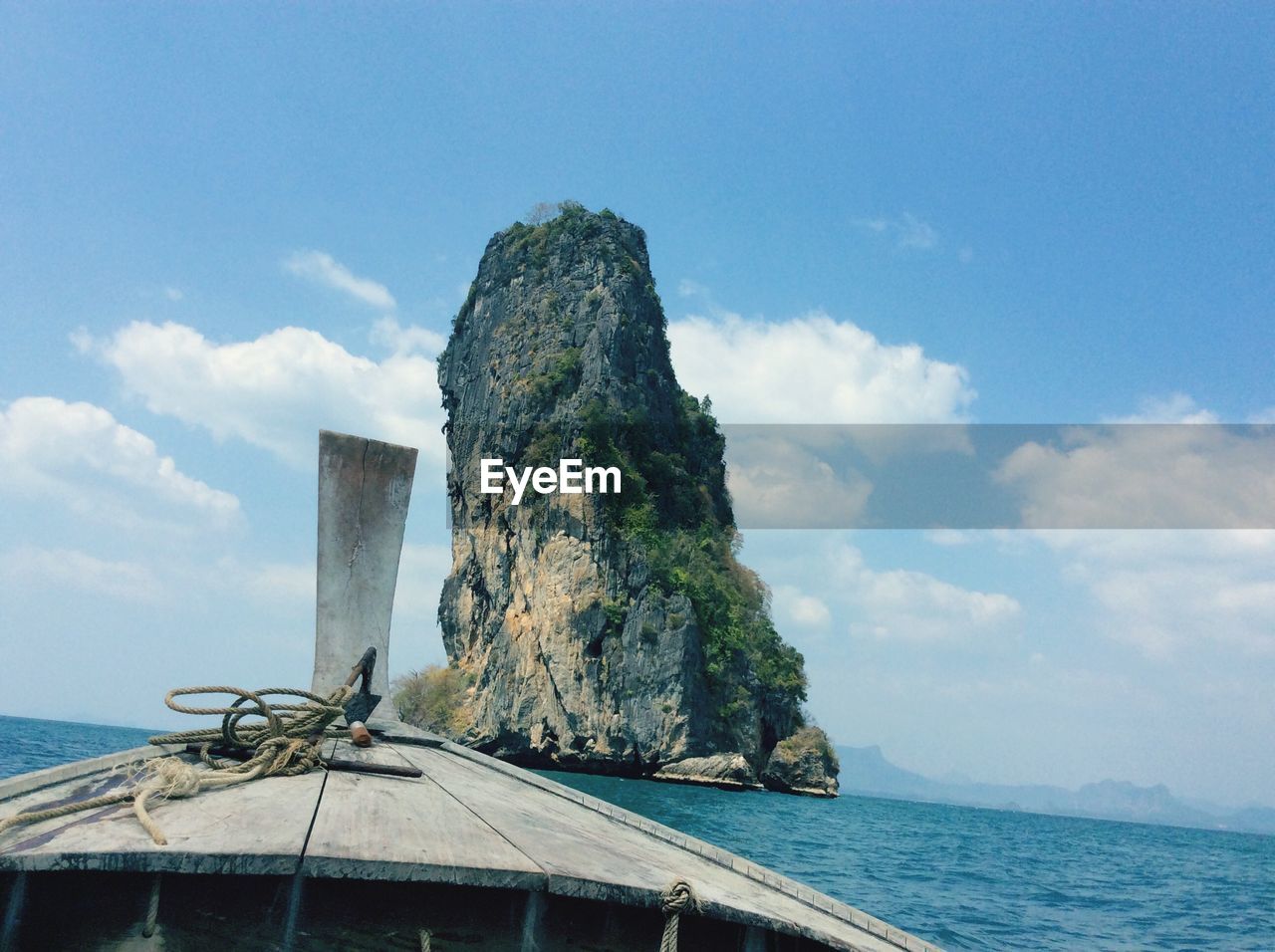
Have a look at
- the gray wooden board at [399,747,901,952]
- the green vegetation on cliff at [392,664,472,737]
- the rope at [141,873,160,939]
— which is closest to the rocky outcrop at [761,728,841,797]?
the green vegetation on cliff at [392,664,472,737]

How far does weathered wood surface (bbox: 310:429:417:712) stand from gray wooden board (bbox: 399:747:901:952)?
2.64 ft

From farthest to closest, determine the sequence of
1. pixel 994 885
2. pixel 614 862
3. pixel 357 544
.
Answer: pixel 994 885 → pixel 357 544 → pixel 614 862

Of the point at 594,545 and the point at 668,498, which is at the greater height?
the point at 668,498

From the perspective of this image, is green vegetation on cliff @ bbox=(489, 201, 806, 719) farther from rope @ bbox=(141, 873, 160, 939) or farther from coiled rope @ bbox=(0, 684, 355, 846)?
rope @ bbox=(141, 873, 160, 939)

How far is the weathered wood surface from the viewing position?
422 cm

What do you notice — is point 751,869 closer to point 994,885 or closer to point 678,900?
point 678,900

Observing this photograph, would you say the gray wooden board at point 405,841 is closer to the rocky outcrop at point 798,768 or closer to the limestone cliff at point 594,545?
the limestone cliff at point 594,545

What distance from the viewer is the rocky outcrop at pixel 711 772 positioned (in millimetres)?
43562

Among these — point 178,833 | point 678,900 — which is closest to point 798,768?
point 678,900

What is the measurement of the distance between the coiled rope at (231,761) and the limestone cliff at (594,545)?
42.1 meters

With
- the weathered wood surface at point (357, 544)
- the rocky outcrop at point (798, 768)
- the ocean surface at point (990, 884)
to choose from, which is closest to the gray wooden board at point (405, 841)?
the weathered wood surface at point (357, 544)

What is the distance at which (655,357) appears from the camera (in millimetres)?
57656

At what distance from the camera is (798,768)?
4981 centimetres

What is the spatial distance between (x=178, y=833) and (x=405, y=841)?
0.49 m
